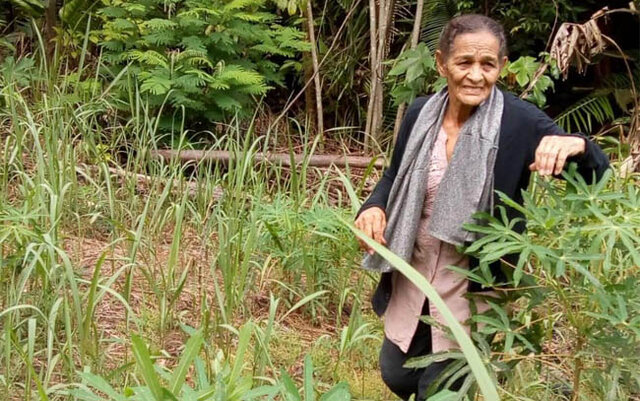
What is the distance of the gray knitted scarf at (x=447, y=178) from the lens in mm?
2229

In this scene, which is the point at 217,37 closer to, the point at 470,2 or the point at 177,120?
the point at 177,120

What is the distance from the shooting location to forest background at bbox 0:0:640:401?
200cm

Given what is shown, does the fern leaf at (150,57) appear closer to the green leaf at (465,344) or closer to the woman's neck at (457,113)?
the woman's neck at (457,113)

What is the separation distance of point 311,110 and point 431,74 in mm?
1153

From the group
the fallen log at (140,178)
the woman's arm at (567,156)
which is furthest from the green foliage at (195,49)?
the woman's arm at (567,156)

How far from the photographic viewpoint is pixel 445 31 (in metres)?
2.37

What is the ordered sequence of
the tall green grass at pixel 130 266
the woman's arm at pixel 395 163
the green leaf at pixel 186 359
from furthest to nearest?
the tall green grass at pixel 130 266
the woman's arm at pixel 395 163
the green leaf at pixel 186 359

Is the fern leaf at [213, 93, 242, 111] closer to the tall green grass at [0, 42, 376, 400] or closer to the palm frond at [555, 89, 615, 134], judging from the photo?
the tall green grass at [0, 42, 376, 400]

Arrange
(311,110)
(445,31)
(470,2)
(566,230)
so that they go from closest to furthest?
(566,230)
(445,31)
(470,2)
(311,110)

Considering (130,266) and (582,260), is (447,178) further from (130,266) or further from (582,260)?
(130,266)

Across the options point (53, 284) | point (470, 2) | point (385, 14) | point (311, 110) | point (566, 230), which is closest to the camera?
point (566, 230)

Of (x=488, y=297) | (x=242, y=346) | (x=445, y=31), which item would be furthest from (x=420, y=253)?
(x=242, y=346)

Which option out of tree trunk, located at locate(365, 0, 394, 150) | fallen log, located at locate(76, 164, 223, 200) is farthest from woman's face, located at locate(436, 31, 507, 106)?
tree trunk, located at locate(365, 0, 394, 150)

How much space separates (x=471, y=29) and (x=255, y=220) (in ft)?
4.09
